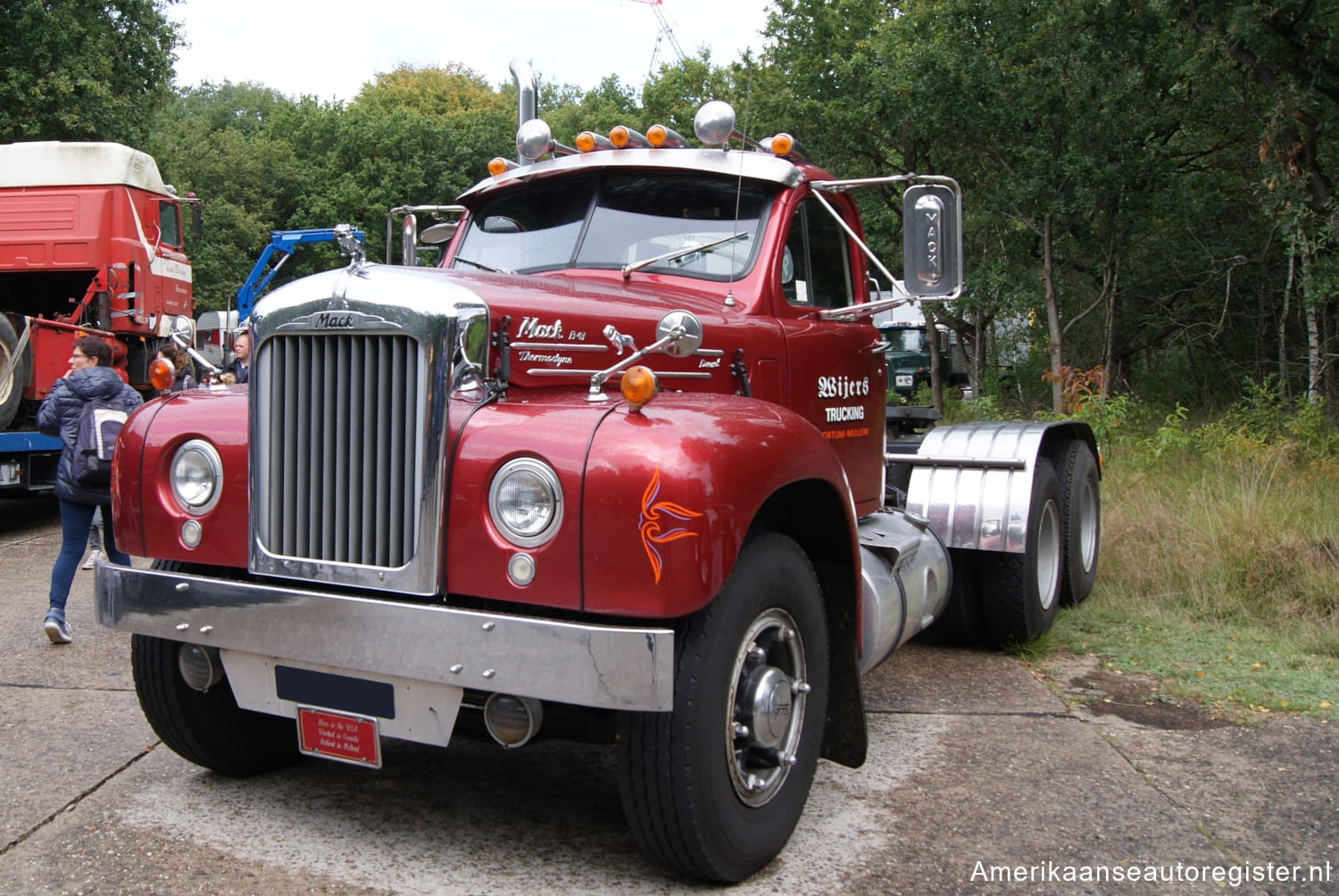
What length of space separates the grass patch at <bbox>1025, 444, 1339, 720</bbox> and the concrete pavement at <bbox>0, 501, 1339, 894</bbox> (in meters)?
0.56

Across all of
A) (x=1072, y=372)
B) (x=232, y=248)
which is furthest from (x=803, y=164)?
(x=232, y=248)

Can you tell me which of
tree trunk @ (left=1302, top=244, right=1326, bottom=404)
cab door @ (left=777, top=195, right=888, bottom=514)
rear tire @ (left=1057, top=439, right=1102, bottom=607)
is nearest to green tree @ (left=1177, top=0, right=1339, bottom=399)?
tree trunk @ (left=1302, top=244, right=1326, bottom=404)

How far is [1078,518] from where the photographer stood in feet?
21.2

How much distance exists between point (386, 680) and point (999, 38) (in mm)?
14087

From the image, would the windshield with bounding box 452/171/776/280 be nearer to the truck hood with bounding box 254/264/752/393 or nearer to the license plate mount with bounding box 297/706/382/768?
the truck hood with bounding box 254/264/752/393

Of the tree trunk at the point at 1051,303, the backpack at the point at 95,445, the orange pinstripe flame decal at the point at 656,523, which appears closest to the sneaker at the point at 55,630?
the backpack at the point at 95,445

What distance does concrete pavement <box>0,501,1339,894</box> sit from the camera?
10.6 ft

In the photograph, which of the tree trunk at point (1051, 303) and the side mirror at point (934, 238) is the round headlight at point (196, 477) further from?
the tree trunk at point (1051, 303)

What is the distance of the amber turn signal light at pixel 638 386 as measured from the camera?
2.92 m

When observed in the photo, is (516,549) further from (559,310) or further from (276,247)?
(276,247)

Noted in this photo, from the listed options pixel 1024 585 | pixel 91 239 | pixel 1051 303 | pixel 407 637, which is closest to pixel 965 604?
pixel 1024 585

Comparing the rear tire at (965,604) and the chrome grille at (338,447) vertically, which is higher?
the chrome grille at (338,447)

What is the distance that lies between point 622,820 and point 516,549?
1.24 metres

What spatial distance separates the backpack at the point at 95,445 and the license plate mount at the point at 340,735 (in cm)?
314
